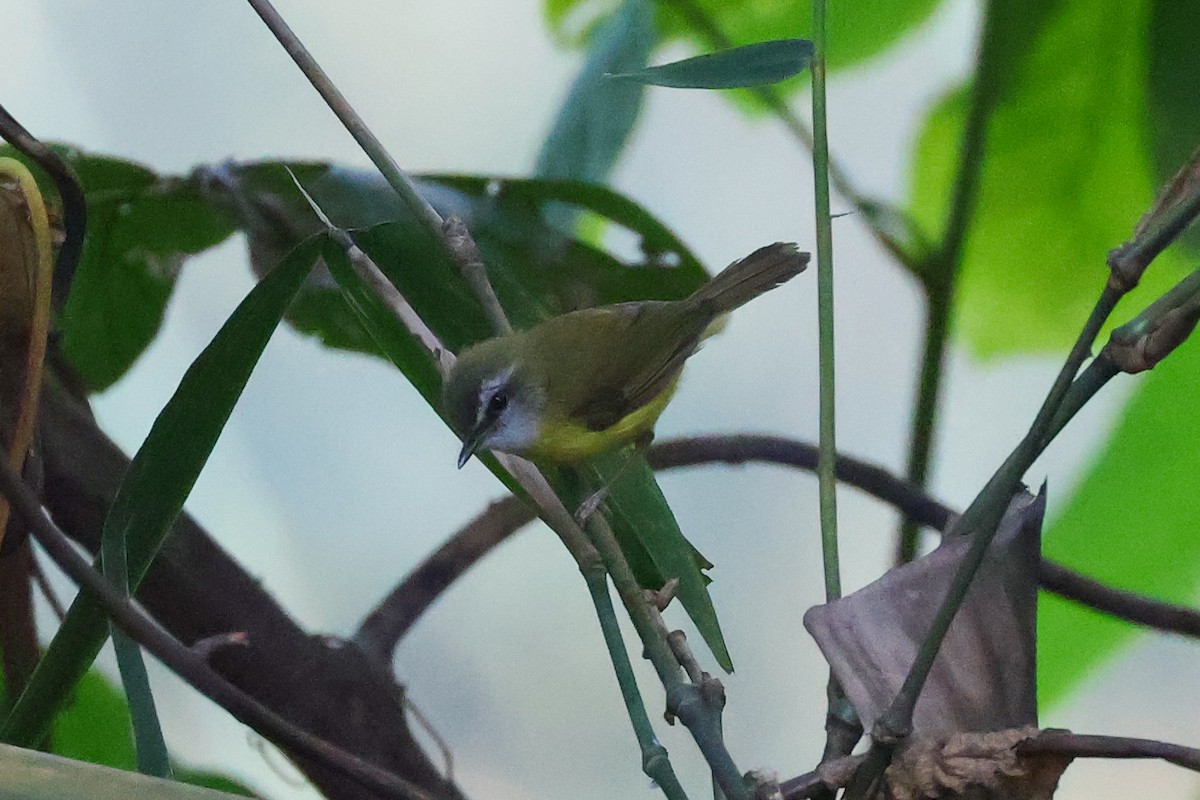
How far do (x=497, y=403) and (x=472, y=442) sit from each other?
1.7 inches

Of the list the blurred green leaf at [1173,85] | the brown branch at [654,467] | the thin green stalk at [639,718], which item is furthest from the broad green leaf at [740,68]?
the blurred green leaf at [1173,85]

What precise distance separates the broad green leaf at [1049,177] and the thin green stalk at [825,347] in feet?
1.67

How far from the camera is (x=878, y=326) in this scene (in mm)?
990

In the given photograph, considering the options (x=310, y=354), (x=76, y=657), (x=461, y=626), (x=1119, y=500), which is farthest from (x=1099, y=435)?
(x=76, y=657)

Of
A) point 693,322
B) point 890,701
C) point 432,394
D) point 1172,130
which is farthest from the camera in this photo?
point 1172,130

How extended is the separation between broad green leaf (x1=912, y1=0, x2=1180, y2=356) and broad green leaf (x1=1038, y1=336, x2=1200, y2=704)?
94mm

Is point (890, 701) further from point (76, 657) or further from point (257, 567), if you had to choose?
point (257, 567)

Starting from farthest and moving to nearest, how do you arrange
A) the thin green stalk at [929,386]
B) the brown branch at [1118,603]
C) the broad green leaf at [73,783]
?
the thin green stalk at [929,386] < the brown branch at [1118,603] < the broad green leaf at [73,783]

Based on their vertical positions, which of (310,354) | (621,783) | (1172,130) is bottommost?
(621,783)

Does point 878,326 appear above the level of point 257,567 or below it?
above

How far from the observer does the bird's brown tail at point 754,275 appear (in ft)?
2.39

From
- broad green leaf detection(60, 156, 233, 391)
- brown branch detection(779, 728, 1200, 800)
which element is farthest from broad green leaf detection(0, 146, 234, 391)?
brown branch detection(779, 728, 1200, 800)

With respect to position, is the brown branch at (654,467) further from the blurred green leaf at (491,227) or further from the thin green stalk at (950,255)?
the blurred green leaf at (491,227)

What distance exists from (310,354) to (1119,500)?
2.47ft
